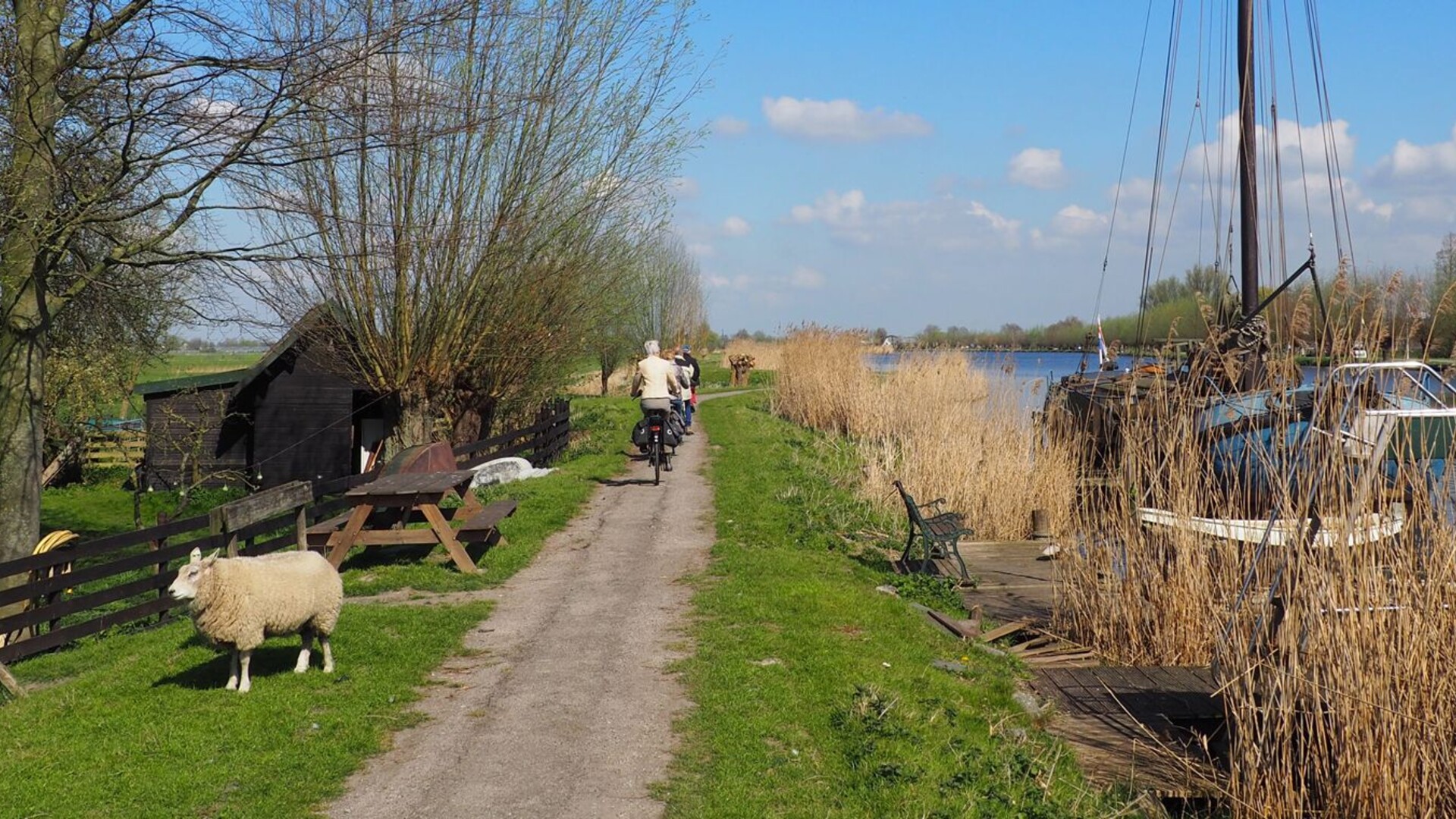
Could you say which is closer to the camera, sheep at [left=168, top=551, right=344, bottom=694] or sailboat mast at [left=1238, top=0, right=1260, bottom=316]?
sheep at [left=168, top=551, right=344, bottom=694]

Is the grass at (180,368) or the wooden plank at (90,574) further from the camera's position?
the grass at (180,368)

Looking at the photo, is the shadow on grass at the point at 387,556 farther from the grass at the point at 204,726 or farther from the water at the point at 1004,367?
the water at the point at 1004,367

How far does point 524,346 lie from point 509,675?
45.1 feet

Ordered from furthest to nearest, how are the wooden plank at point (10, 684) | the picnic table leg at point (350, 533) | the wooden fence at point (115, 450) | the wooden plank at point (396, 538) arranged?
the wooden fence at point (115, 450) < the wooden plank at point (396, 538) < the picnic table leg at point (350, 533) < the wooden plank at point (10, 684)

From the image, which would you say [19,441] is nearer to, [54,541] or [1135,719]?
[54,541]

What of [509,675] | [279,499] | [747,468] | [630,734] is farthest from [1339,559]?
[747,468]

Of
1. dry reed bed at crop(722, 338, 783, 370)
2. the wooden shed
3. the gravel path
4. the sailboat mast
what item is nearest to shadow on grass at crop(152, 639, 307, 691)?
the gravel path

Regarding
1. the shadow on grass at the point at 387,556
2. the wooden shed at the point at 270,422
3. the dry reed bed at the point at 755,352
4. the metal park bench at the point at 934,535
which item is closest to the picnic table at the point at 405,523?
the shadow on grass at the point at 387,556

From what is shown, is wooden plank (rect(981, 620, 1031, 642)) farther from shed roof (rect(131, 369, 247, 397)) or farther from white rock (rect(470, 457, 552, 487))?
shed roof (rect(131, 369, 247, 397))

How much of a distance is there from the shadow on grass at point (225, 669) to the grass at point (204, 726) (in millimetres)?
17

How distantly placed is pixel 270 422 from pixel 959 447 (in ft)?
63.1

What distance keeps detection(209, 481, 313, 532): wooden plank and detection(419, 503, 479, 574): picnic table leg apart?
1.20 m

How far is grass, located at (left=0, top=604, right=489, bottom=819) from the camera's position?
21.3 ft

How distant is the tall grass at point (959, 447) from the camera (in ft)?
55.1
